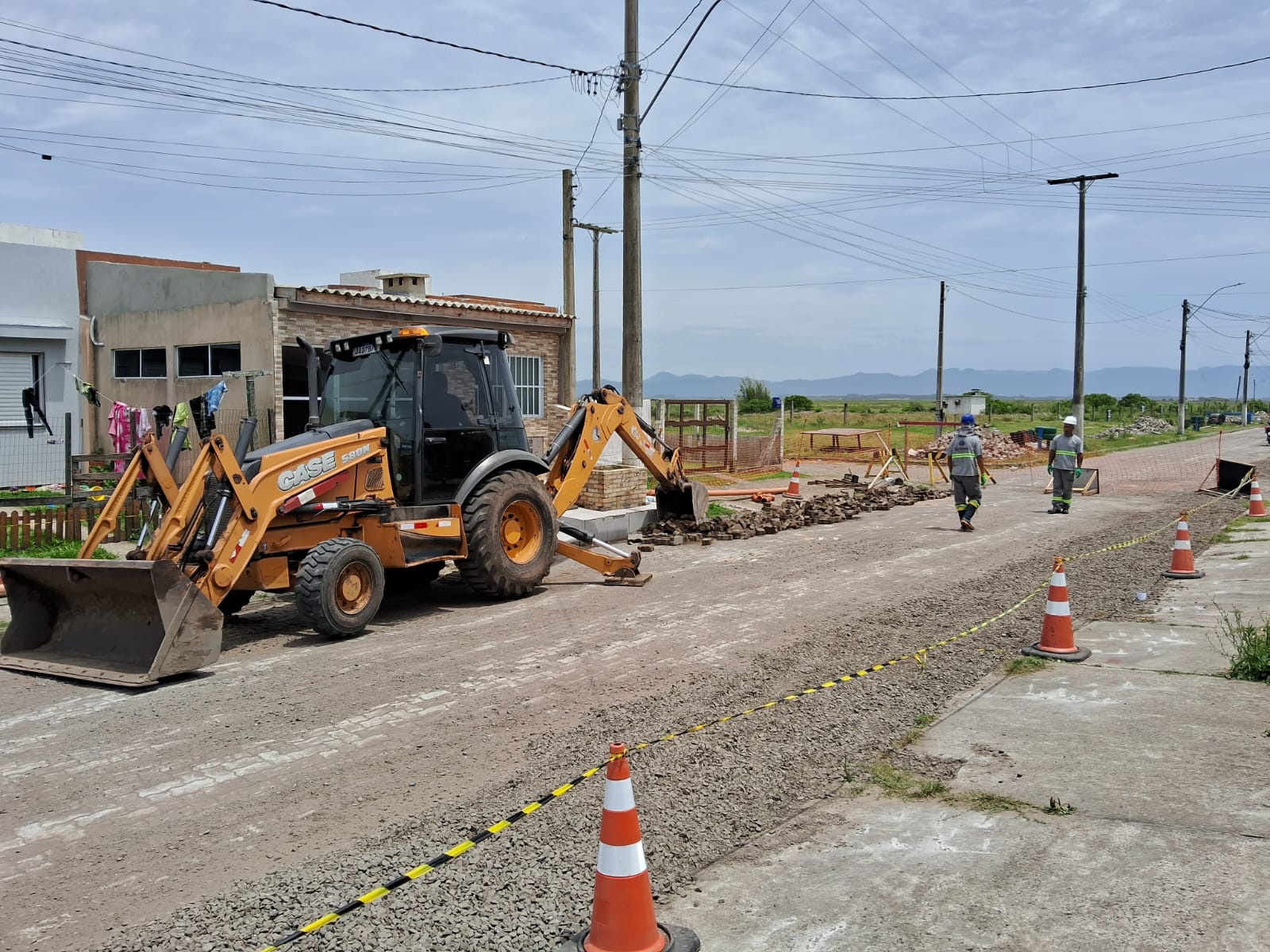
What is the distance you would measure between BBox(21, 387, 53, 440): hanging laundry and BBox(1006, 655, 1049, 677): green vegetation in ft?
64.8

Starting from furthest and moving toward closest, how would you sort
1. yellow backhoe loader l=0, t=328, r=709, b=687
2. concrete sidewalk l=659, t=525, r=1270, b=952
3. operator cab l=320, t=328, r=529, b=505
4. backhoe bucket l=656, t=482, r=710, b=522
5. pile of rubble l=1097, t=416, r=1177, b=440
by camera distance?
pile of rubble l=1097, t=416, r=1177, b=440, backhoe bucket l=656, t=482, r=710, b=522, operator cab l=320, t=328, r=529, b=505, yellow backhoe loader l=0, t=328, r=709, b=687, concrete sidewalk l=659, t=525, r=1270, b=952

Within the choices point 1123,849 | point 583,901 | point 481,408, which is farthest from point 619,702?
point 481,408

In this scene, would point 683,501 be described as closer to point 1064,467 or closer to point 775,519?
point 775,519

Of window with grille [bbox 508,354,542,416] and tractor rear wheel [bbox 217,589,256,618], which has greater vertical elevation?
A: window with grille [bbox 508,354,542,416]

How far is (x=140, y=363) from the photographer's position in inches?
835

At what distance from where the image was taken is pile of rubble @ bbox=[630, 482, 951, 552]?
15.0 metres

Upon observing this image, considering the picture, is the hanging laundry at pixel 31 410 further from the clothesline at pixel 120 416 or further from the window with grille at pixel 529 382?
the window with grille at pixel 529 382

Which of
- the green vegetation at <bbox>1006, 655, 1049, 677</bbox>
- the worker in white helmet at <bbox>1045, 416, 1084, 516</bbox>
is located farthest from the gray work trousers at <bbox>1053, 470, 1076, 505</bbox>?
the green vegetation at <bbox>1006, 655, 1049, 677</bbox>

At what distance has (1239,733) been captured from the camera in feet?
19.5

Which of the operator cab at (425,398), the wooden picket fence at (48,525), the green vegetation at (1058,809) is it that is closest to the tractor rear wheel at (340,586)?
the operator cab at (425,398)

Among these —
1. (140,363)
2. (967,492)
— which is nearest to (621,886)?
(967,492)

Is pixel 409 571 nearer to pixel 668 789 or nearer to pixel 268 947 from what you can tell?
pixel 668 789

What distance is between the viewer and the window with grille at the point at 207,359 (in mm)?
18766

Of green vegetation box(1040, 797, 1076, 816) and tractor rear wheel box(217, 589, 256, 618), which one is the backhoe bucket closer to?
tractor rear wheel box(217, 589, 256, 618)
